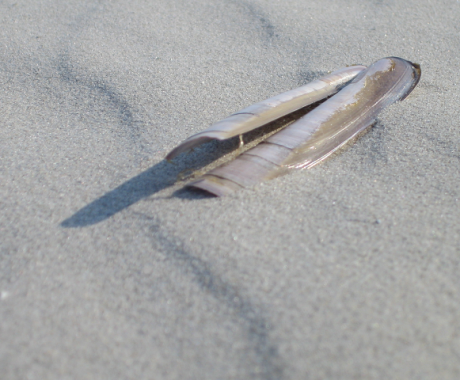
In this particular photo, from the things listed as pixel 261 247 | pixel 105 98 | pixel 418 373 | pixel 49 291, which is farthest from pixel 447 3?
pixel 49 291

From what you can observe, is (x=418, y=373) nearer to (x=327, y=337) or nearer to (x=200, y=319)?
(x=327, y=337)

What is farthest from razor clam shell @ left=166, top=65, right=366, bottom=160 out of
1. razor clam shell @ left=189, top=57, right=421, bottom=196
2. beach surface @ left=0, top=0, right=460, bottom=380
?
beach surface @ left=0, top=0, right=460, bottom=380

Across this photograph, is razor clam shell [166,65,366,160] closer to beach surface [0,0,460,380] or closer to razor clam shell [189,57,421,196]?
razor clam shell [189,57,421,196]

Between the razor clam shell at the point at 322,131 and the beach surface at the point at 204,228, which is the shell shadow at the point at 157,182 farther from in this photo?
the razor clam shell at the point at 322,131

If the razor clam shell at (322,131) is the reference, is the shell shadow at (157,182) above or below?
below

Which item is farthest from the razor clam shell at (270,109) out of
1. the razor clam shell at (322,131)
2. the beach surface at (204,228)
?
the beach surface at (204,228)

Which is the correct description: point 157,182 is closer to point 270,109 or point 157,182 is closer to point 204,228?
point 204,228
